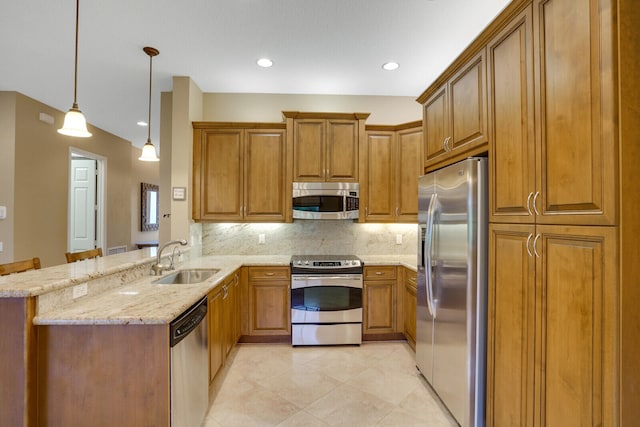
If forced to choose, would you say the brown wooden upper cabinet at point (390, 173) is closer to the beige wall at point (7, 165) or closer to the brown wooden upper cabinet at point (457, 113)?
the brown wooden upper cabinet at point (457, 113)

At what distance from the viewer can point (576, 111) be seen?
1130mm

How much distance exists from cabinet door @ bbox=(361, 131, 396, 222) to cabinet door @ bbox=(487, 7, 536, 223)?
1723mm

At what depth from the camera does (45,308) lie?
54.8 inches

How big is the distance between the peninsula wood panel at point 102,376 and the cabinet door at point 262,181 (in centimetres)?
203

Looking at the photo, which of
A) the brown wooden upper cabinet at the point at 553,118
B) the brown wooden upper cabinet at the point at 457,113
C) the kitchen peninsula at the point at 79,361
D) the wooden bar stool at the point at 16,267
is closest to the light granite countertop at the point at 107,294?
the kitchen peninsula at the point at 79,361

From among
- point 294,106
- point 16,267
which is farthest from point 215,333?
point 294,106

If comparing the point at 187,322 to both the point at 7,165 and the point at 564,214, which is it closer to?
the point at 564,214

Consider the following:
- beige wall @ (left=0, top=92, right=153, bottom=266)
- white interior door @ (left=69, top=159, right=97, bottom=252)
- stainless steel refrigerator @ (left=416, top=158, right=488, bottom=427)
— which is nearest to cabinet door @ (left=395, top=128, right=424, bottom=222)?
stainless steel refrigerator @ (left=416, top=158, right=488, bottom=427)

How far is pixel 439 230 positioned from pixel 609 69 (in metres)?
1.23

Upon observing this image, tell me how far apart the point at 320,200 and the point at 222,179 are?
115 cm

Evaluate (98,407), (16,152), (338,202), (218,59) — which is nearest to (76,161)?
(16,152)

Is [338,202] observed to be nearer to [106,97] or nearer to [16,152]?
[106,97]

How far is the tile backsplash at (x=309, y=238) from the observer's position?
3605 millimetres

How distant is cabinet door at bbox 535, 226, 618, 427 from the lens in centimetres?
102
